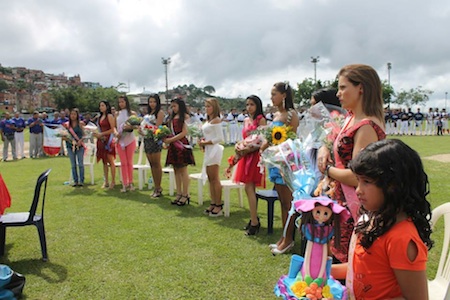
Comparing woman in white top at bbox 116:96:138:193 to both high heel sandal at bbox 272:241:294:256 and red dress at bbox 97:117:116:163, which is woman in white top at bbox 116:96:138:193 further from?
high heel sandal at bbox 272:241:294:256

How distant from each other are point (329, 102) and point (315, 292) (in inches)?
90.0

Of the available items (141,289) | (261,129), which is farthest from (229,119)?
(141,289)

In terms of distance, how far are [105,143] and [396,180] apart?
7.77 metres

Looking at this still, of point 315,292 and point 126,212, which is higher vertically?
point 315,292

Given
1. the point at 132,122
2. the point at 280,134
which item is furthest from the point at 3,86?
the point at 280,134

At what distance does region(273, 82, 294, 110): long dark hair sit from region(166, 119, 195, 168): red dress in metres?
2.72

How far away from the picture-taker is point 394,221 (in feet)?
5.16

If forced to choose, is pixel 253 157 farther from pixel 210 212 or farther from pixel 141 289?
pixel 141 289

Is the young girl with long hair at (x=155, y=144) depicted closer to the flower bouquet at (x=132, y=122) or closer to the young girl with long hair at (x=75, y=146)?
the flower bouquet at (x=132, y=122)

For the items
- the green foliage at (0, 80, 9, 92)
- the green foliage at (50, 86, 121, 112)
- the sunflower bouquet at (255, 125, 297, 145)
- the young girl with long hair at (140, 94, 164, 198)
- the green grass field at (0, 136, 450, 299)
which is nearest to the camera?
the green grass field at (0, 136, 450, 299)

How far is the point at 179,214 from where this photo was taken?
6.39m

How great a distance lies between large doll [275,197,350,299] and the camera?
7.43ft

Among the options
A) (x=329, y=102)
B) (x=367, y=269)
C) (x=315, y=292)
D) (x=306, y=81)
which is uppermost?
(x=306, y=81)

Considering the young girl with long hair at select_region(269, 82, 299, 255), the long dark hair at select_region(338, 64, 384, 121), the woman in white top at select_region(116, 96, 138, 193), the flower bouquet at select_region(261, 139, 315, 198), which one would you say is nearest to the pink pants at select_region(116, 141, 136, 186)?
the woman in white top at select_region(116, 96, 138, 193)
